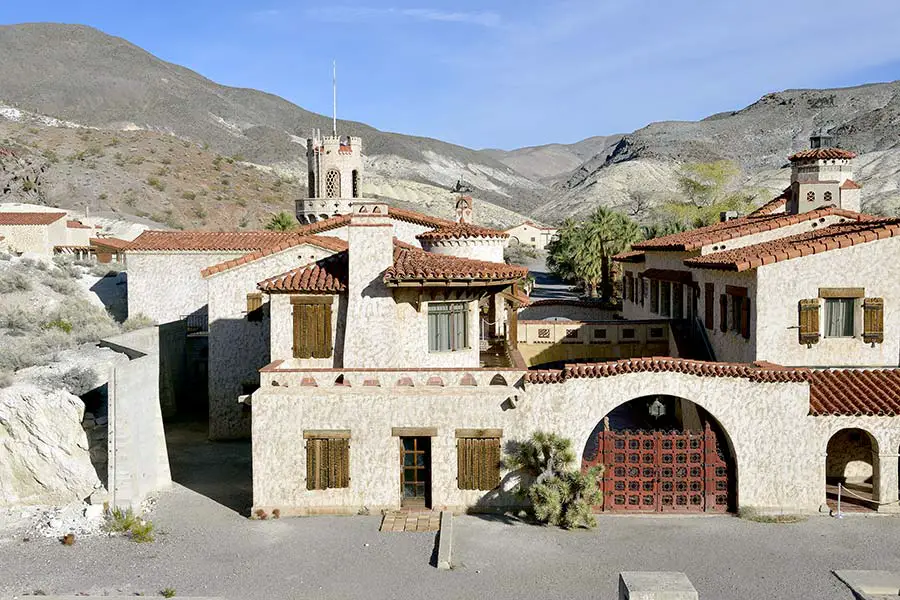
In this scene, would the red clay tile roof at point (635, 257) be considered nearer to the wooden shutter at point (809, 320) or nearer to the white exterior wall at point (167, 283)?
the wooden shutter at point (809, 320)

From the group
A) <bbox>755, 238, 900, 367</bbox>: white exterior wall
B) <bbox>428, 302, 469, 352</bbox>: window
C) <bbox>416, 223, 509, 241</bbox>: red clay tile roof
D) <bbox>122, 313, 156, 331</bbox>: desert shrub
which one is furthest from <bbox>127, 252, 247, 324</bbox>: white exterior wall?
<bbox>755, 238, 900, 367</bbox>: white exterior wall

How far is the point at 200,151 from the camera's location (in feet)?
355

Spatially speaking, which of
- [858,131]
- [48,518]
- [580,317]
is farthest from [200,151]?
[858,131]

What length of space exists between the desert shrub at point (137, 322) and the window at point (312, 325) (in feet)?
42.1

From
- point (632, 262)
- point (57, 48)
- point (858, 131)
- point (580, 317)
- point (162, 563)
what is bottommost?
point (162, 563)

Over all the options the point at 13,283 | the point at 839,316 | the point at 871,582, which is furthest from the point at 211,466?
the point at 13,283

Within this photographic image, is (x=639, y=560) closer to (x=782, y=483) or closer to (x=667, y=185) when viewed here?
(x=782, y=483)

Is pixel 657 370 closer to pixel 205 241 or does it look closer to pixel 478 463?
pixel 478 463

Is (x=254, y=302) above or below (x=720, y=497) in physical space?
above

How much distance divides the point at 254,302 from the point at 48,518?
9.16m

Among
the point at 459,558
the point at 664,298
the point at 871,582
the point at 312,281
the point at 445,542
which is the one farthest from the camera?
the point at 664,298

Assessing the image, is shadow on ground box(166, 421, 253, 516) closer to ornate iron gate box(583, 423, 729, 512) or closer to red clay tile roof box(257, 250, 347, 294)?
red clay tile roof box(257, 250, 347, 294)

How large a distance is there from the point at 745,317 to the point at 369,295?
10.3m

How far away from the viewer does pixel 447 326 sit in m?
Answer: 21.4
